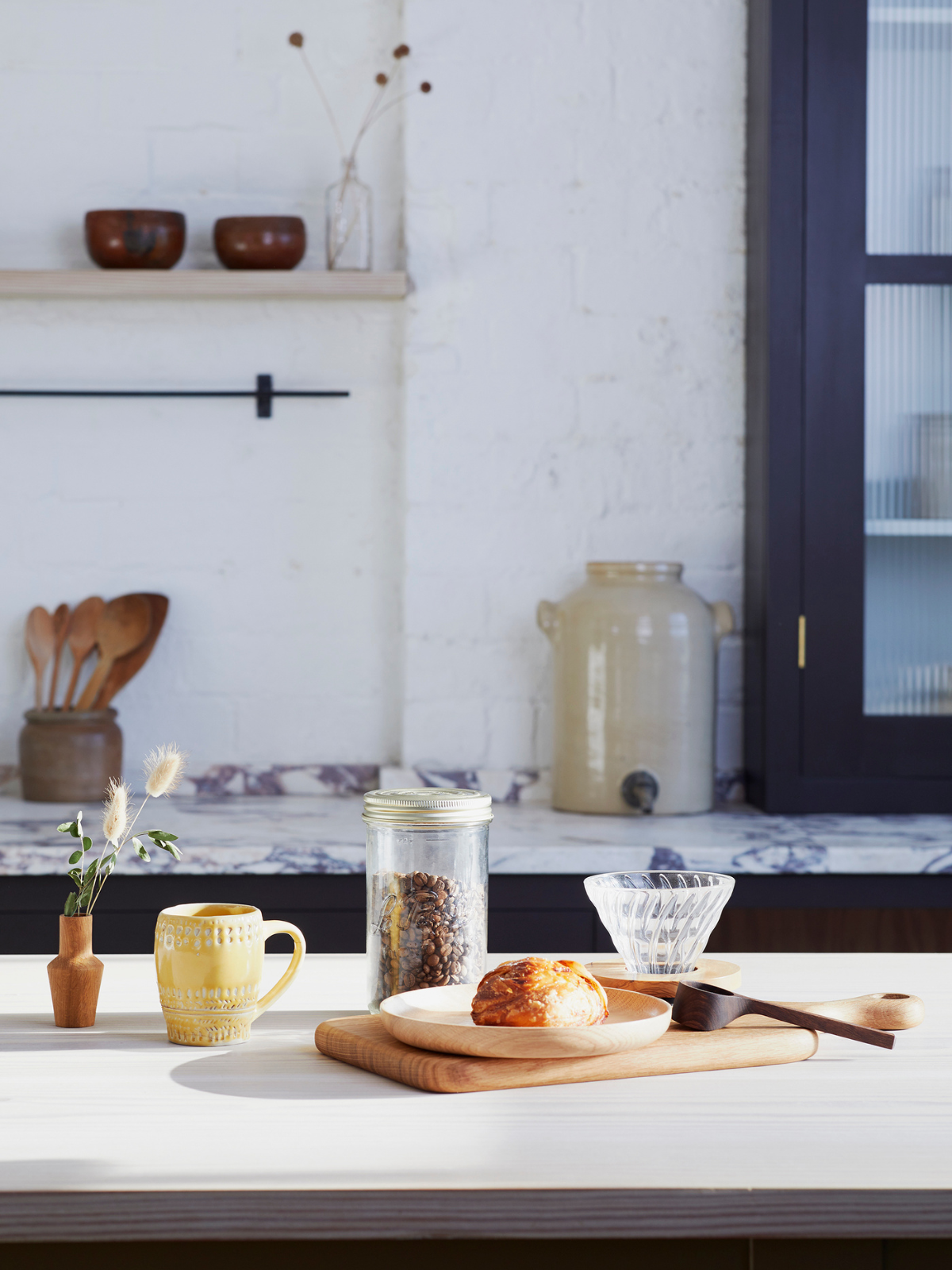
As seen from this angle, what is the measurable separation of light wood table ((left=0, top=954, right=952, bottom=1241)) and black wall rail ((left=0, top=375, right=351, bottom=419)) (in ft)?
5.54

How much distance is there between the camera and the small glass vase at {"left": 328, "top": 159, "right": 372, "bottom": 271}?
2.52 meters

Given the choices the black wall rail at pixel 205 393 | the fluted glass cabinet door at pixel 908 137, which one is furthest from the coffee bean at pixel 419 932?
the fluted glass cabinet door at pixel 908 137

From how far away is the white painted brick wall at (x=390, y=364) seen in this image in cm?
254

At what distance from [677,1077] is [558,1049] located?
93 millimetres

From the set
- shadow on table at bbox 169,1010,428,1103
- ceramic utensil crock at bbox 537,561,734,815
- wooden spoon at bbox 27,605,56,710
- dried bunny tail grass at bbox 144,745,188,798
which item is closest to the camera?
shadow on table at bbox 169,1010,428,1103

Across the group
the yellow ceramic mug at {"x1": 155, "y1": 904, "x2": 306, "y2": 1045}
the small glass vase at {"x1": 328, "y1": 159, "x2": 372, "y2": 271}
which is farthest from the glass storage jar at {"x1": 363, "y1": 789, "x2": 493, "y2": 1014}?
the small glass vase at {"x1": 328, "y1": 159, "x2": 372, "y2": 271}

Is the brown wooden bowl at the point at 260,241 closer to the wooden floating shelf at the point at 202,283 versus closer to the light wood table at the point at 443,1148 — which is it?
the wooden floating shelf at the point at 202,283

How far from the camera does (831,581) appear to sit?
2.41 meters

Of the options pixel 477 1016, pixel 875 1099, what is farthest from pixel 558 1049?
pixel 875 1099

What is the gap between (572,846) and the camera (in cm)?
208

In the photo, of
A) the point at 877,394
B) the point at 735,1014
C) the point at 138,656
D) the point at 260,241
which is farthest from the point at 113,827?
the point at 877,394

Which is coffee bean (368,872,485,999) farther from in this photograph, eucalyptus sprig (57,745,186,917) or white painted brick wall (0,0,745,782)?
white painted brick wall (0,0,745,782)

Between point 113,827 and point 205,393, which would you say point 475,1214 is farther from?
point 205,393

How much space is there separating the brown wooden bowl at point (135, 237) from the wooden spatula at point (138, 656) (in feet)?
2.04
